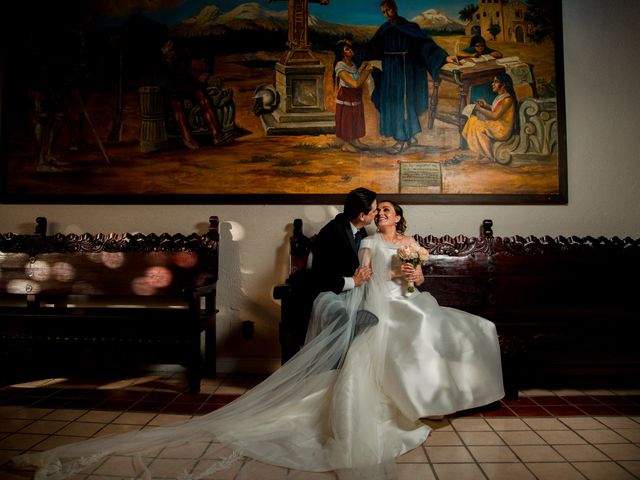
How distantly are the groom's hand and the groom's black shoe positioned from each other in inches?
12.9

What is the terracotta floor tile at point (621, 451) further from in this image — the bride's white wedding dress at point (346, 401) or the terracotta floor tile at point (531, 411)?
the bride's white wedding dress at point (346, 401)

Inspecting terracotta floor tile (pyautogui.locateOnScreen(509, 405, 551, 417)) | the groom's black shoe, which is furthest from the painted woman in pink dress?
terracotta floor tile (pyautogui.locateOnScreen(509, 405, 551, 417))

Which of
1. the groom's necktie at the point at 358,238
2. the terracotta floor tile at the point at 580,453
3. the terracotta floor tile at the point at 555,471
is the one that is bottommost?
the terracotta floor tile at the point at 580,453

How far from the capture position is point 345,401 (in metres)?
2.39

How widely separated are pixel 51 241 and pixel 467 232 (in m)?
3.98

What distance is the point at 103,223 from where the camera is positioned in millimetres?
4180

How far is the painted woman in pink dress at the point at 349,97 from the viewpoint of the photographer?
4.10 metres

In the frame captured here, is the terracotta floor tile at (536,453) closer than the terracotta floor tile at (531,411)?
Yes

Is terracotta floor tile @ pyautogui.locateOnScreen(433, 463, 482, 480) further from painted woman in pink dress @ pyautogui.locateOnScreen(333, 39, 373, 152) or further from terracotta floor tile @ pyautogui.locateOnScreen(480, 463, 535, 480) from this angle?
painted woman in pink dress @ pyautogui.locateOnScreen(333, 39, 373, 152)

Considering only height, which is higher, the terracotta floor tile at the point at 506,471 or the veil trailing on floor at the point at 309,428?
the veil trailing on floor at the point at 309,428

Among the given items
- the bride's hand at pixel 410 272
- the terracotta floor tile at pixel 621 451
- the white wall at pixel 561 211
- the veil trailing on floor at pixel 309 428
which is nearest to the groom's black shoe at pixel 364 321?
the veil trailing on floor at pixel 309 428

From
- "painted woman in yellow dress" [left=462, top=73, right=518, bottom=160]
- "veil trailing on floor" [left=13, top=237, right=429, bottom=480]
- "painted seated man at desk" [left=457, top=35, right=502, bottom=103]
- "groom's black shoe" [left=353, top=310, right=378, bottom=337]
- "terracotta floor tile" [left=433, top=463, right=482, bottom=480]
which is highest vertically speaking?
"painted seated man at desk" [left=457, top=35, right=502, bottom=103]

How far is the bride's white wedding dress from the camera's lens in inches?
89.0

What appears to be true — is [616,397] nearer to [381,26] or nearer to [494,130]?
[494,130]
